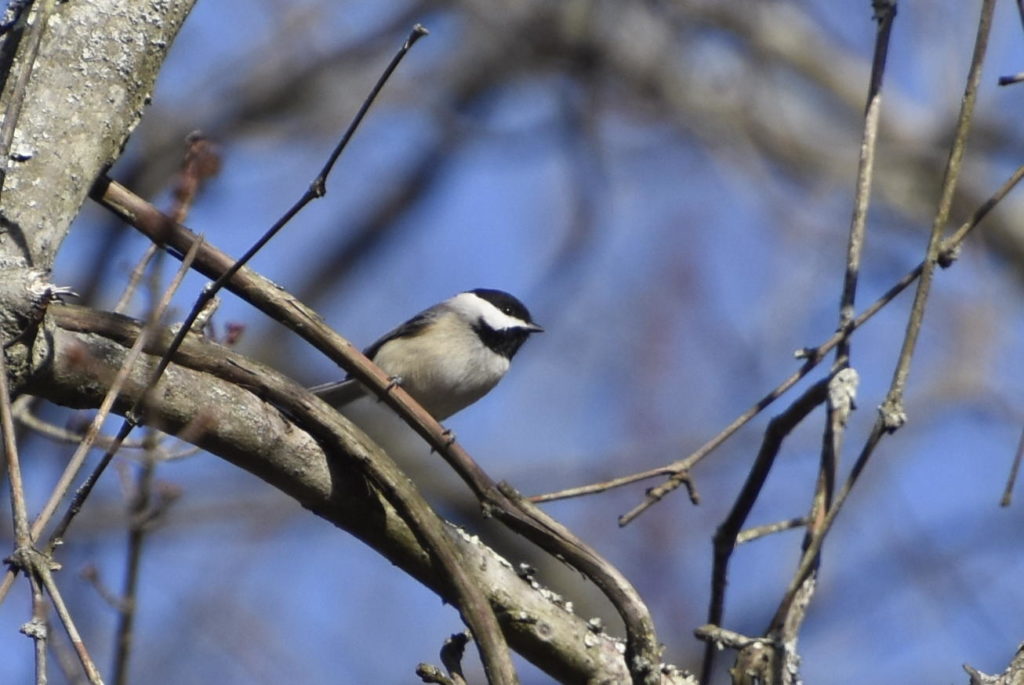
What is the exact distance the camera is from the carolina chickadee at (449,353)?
4844 millimetres

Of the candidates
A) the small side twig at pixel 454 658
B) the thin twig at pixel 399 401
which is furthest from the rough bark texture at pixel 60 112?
the small side twig at pixel 454 658

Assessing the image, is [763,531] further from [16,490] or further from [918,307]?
[16,490]

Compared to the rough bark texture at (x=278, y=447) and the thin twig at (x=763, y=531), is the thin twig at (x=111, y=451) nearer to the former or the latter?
the rough bark texture at (x=278, y=447)

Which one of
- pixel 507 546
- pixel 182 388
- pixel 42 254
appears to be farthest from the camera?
pixel 507 546

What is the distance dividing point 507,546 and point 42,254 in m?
6.14

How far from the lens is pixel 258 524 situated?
8719 mm

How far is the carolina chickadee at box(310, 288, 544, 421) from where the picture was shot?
4.84 metres

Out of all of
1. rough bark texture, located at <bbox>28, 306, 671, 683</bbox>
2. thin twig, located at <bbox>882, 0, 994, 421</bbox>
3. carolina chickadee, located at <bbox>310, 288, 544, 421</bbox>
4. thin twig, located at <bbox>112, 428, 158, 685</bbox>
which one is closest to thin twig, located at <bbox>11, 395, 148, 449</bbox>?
thin twig, located at <bbox>112, 428, 158, 685</bbox>

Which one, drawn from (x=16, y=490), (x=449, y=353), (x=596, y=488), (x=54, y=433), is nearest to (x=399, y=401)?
(x=596, y=488)

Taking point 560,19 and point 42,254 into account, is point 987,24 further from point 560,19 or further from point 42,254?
point 560,19

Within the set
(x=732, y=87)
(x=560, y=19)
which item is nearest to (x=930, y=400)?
(x=732, y=87)

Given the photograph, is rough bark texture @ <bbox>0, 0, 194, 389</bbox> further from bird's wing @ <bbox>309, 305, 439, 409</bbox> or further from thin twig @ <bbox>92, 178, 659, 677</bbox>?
bird's wing @ <bbox>309, 305, 439, 409</bbox>

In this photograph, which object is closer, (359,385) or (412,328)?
(359,385)

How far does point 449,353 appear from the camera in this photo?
4.87 m
